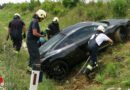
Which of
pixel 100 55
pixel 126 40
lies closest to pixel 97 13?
pixel 126 40

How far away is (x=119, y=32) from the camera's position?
6.95 m

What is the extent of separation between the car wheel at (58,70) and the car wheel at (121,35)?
2431 mm

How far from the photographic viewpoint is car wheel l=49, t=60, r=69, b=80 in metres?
5.55

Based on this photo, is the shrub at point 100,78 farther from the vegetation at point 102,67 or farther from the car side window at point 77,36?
the car side window at point 77,36

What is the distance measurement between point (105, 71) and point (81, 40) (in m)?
1.36

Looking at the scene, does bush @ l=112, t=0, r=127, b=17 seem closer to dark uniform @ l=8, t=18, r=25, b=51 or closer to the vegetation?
the vegetation

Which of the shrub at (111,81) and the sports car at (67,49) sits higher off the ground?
the sports car at (67,49)

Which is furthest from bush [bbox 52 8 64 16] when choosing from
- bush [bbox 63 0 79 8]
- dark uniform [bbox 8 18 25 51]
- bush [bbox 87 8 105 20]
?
dark uniform [bbox 8 18 25 51]

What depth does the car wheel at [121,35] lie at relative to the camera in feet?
22.4

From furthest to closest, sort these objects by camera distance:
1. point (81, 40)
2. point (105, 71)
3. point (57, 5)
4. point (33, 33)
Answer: point (57, 5)
point (81, 40)
point (105, 71)
point (33, 33)

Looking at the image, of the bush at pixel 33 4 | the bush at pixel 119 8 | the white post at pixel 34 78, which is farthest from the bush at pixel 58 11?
the white post at pixel 34 78

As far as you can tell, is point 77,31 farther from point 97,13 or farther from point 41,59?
point 97,13

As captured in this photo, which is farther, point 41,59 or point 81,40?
point 81,40

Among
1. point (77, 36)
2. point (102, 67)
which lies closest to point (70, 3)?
point (77, 36)
